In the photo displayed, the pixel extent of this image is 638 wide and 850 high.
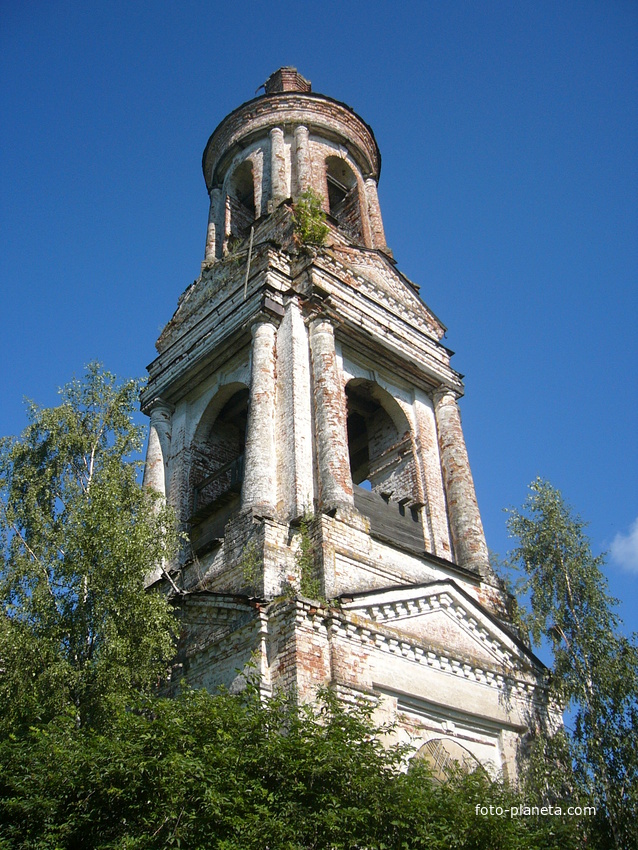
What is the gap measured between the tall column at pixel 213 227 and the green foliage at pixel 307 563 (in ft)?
29.4

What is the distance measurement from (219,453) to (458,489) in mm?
4617

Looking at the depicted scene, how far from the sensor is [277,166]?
62.3 feet

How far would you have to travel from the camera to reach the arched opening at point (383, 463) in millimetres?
13883

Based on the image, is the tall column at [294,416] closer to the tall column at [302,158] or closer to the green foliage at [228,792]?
the tall column at [302,158]

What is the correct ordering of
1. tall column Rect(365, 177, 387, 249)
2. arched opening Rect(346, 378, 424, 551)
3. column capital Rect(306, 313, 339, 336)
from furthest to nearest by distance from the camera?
tall column Rect(365, 177, 387, 249)
column capital Rect(306, 313, 339, 336)
arched opening Rect(346, 378, 424, 551)

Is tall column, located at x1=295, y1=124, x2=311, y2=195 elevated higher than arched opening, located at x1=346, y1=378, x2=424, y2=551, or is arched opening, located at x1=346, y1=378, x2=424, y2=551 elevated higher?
tall column, located at x1=295, y1=124, x2=311, y2=195

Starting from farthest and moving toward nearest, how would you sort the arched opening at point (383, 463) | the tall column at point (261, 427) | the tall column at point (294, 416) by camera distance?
the arched opening at point (383, 463) → the tall column at point (294, 416) → the tall column at point (261, 427)

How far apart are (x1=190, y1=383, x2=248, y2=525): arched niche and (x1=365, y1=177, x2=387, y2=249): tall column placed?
5.26m

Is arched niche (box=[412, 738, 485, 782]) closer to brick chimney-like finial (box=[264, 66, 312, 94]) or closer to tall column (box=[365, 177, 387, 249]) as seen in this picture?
tall column (box=[365, 177, 387, 249])

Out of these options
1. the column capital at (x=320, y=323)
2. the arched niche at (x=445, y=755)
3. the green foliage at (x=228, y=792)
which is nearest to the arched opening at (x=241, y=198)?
the column capital at (x=320, y=323)

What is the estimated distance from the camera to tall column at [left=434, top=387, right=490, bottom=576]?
14.6m

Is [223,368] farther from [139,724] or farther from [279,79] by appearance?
[279,79]

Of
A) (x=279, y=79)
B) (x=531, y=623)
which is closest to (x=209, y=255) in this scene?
(x=279, y=79)

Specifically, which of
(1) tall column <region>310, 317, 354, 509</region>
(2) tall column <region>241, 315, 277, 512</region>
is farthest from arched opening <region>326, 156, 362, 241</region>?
(2) tall column <region>241, 315, 277, 512</region>
